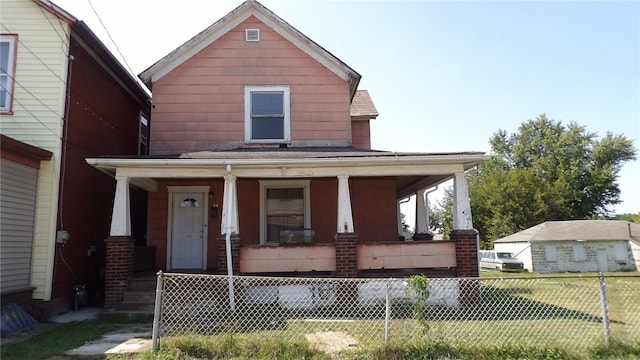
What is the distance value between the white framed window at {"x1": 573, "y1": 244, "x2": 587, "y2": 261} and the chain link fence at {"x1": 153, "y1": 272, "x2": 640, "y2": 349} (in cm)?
1630

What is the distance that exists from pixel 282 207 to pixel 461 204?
435cm

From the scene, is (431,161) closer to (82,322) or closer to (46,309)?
(82,322)

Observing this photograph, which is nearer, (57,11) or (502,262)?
(57,11)

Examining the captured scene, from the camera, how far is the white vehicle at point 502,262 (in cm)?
2362

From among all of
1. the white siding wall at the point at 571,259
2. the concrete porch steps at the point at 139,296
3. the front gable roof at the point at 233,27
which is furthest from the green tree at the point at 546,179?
the concrete porch steps at the point at 139,296

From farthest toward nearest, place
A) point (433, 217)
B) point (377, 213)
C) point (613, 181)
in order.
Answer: point (433, 217) → point (613, 181) → point (377, 213)

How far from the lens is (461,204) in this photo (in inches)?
331

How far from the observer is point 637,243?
23.9 meters

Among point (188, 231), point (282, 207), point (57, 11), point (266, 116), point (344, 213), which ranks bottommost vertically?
point (188, 231)

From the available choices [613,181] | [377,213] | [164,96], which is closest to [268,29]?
[164,96]

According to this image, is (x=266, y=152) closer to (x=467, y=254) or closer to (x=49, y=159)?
(x=49, y=159)

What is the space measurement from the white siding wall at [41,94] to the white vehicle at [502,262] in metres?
22.7

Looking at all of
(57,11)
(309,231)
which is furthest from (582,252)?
(57,11)

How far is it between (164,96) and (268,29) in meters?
3.31
